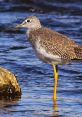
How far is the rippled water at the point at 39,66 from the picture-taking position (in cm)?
1053

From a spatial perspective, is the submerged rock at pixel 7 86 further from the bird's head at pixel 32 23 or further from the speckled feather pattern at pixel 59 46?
the bird's head at pixel 32 23

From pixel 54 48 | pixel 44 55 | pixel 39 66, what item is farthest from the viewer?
pixel 39 66

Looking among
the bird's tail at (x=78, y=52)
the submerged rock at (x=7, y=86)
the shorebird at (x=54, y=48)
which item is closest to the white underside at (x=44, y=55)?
the shorebird at (x=54, y=48)

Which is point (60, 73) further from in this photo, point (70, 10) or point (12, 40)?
point (70, 10)

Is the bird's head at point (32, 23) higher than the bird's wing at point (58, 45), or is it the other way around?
the bird's head at point (32, 23)

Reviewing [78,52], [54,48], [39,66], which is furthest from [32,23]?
[39,66]

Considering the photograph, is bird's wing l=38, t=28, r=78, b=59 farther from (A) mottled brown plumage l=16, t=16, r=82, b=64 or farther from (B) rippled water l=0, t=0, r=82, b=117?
(B) rippled water l=0, t=0, r=82, b=117

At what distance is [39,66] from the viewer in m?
14.5

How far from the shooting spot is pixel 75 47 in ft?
37.8

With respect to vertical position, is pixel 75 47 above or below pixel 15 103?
above

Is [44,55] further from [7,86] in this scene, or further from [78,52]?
[7,86]

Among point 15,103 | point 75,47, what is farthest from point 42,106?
point 75,47

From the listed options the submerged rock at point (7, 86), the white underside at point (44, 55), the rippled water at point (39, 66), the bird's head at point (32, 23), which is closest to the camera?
the rippled water at point (39, 66)

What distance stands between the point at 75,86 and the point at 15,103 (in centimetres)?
193
